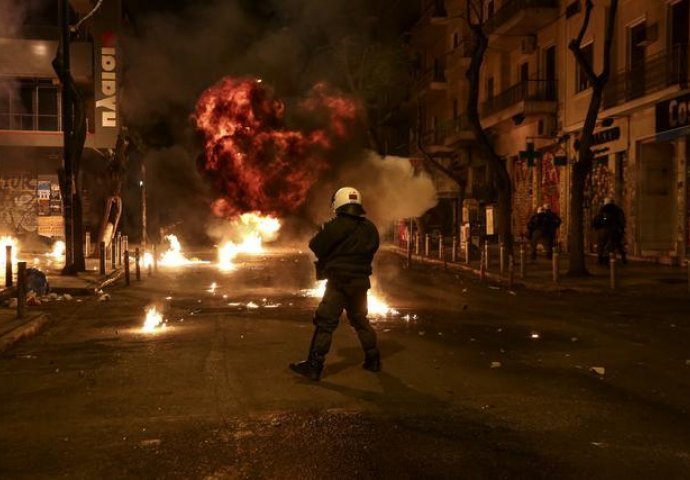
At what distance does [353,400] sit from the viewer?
20.5 ft

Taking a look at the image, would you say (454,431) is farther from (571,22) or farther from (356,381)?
(571,22)

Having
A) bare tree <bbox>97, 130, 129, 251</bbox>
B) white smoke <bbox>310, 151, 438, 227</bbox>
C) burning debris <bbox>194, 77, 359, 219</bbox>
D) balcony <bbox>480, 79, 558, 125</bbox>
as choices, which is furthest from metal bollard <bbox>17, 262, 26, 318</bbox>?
balcony <bbox>480, 79, 558, 125</bbox>

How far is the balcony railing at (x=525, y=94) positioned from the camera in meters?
27.6

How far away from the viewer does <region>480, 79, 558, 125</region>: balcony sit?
27.2 m

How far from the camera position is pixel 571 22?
83.9ft

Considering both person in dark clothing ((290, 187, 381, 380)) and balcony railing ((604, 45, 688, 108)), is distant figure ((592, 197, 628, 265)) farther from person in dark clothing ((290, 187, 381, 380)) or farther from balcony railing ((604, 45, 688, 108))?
person in dark clothing ((290, 187, 381, 380))

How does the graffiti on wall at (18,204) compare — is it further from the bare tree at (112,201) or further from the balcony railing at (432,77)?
the balcony railing at (432,77)

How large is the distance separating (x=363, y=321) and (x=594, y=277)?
1128 cm

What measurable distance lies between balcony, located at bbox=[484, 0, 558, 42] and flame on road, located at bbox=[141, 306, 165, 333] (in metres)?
19.1

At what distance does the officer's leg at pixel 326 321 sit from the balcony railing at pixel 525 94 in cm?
2210

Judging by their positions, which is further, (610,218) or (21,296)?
(610,218)

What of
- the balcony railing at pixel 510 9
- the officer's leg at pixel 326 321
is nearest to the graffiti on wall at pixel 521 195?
the balcony railing at pixel 510 9

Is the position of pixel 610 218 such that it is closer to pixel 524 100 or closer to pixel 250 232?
pixel 524 100

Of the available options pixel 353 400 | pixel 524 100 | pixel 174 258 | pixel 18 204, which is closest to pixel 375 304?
pixel 353 400
